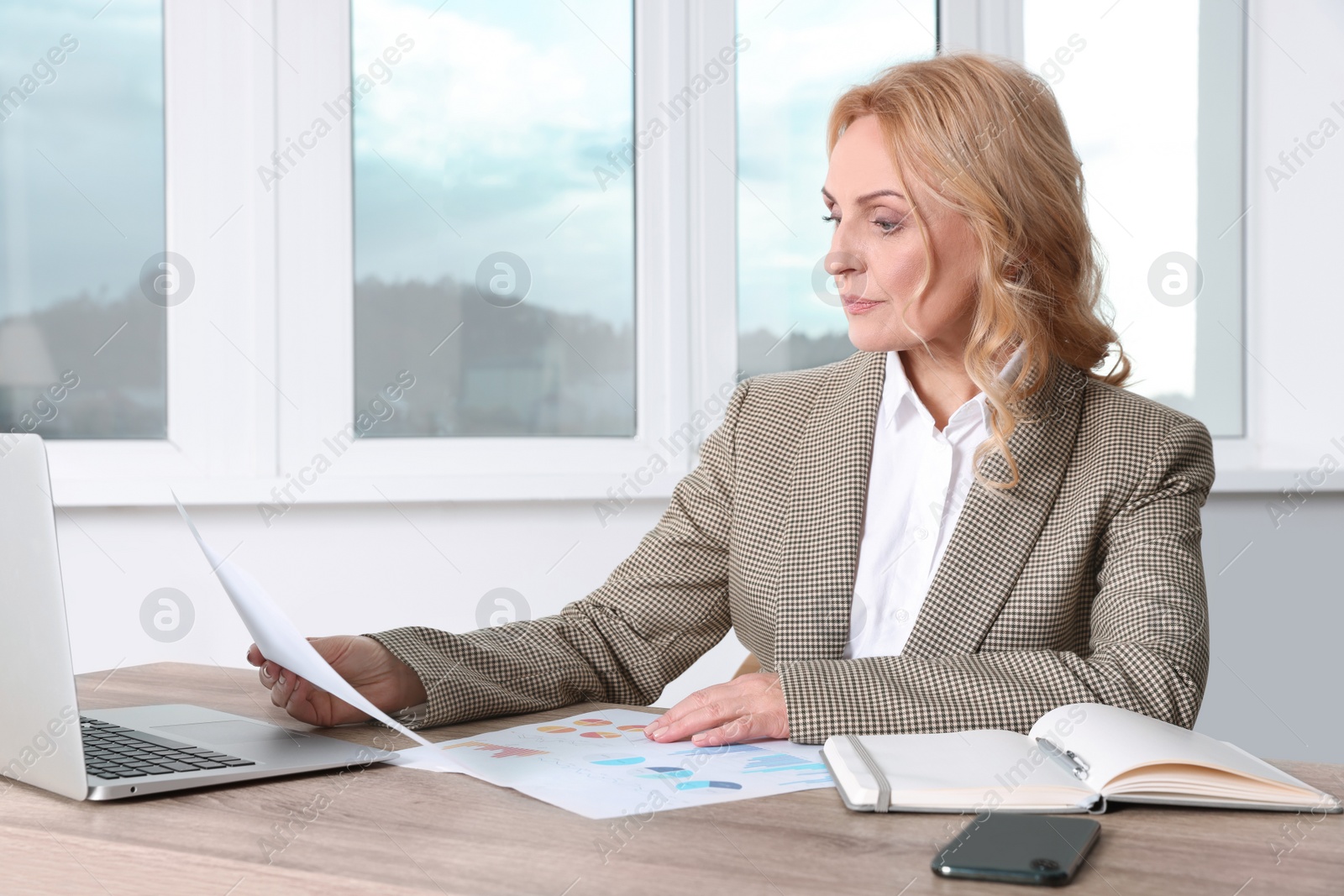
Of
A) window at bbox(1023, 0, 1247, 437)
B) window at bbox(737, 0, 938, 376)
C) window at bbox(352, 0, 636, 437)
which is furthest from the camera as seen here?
window at bbox(1023, 0, 1247, 437)

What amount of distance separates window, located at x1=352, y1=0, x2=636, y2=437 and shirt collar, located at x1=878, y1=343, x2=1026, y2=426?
1.35 m

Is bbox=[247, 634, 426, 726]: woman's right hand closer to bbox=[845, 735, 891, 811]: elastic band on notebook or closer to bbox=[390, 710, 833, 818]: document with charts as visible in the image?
bbox=[390, 710, 833, 818]: document with charts

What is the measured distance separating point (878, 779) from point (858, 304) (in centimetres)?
72

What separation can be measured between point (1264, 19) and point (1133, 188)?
0.53 metres

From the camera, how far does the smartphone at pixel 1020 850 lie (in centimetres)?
69

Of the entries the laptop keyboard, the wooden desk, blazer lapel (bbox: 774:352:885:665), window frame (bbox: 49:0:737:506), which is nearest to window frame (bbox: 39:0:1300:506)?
window frame (bbox: 49:0:737:506)

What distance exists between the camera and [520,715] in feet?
4.00

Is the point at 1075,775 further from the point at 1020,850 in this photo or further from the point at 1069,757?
the point at 1020,850

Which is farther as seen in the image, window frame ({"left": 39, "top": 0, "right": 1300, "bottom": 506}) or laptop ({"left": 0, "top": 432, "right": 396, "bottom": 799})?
window frame ({"left": 39, "top": 0, "right": 1300, "bottom": 506})

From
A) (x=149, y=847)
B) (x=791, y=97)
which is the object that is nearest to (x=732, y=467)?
(x=149, y=847)

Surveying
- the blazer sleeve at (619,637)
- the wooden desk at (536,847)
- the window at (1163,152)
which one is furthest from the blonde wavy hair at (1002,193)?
the window at (1163,152)

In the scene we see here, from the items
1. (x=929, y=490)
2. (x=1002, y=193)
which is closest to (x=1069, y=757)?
(x=929, y=490)

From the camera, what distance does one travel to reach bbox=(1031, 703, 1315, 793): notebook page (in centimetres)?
86

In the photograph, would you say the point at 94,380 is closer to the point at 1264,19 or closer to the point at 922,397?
the point at 922,397
